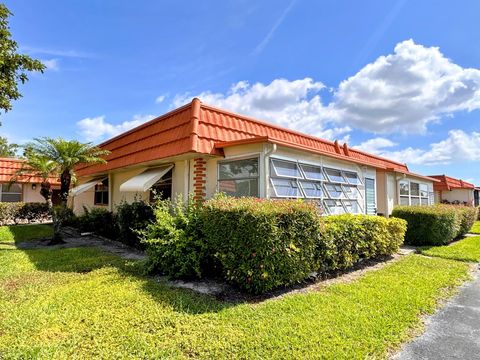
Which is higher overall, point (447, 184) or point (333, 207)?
point (447, 184)

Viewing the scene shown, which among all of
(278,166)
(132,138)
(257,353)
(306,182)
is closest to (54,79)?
(132,138)

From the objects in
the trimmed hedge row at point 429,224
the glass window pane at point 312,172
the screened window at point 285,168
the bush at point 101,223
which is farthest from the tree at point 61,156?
the trimmed hedge row at point 429,224

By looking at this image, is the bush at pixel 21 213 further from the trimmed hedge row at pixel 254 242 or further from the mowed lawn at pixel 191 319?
the trimmed hedge row at pixel 254 242

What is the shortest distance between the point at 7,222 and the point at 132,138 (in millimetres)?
13334

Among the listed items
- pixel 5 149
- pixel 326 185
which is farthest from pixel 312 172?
pixel 5 149

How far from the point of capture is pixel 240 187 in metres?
10.3

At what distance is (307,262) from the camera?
688 cm

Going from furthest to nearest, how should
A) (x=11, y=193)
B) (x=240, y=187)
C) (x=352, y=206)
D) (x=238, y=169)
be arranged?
1. (x=11, y=193)
2. (x=352, y=206)
3. (x=238, y=169)
4. (x=240, y=187)

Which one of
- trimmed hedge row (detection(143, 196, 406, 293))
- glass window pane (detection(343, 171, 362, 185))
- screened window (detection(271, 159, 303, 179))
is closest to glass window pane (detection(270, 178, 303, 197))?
screened window (detection(271, 159, 303, 179))

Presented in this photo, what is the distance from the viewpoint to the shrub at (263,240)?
19.7 feet

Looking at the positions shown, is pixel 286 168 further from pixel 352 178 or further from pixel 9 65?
pixel 9 65

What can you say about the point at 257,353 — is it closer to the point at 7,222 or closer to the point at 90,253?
the point at 90,253

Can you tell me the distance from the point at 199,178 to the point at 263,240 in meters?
5.21

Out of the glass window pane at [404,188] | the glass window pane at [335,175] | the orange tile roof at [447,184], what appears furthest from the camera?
the orange tile roof at [447,184]
